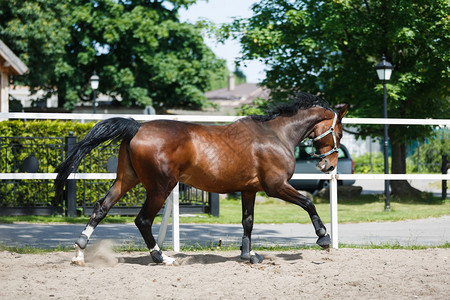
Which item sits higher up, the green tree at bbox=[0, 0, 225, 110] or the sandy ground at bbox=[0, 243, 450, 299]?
the green tree at bbox=[0, 0, 225, 110]

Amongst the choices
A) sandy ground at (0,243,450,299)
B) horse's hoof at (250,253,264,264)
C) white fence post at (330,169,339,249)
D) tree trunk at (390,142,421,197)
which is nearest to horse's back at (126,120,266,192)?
horse's hoof at (250,253,264,264)

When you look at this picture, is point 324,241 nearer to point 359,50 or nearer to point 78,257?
point 78,257

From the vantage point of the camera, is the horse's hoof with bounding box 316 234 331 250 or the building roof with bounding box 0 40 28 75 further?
the building roof with bounding box 0 40 28 75

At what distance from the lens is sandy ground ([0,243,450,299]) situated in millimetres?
4910

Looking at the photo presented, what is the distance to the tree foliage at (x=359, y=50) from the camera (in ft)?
53.7

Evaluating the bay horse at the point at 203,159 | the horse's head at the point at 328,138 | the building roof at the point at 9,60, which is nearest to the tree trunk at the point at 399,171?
the horse's head at the point at 328,138

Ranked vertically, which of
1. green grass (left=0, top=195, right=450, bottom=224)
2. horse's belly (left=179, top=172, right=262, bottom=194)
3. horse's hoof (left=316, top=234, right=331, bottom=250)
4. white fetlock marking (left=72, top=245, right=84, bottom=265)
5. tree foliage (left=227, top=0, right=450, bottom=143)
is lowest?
green grass (left=0, top=195, right=450, bottom=224)

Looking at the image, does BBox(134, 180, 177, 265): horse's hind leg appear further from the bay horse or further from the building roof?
the building roof

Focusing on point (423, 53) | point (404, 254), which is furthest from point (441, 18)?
point (404, 254)

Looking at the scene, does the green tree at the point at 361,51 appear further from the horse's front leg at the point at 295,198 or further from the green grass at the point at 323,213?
the horse's front leg at the point at 295,198

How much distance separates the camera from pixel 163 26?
2978cm

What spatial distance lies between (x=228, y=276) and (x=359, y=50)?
13.7 metres

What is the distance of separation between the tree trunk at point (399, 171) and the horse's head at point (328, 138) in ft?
39.0

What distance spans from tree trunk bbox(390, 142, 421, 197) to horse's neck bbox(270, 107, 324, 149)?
39.4 feet
